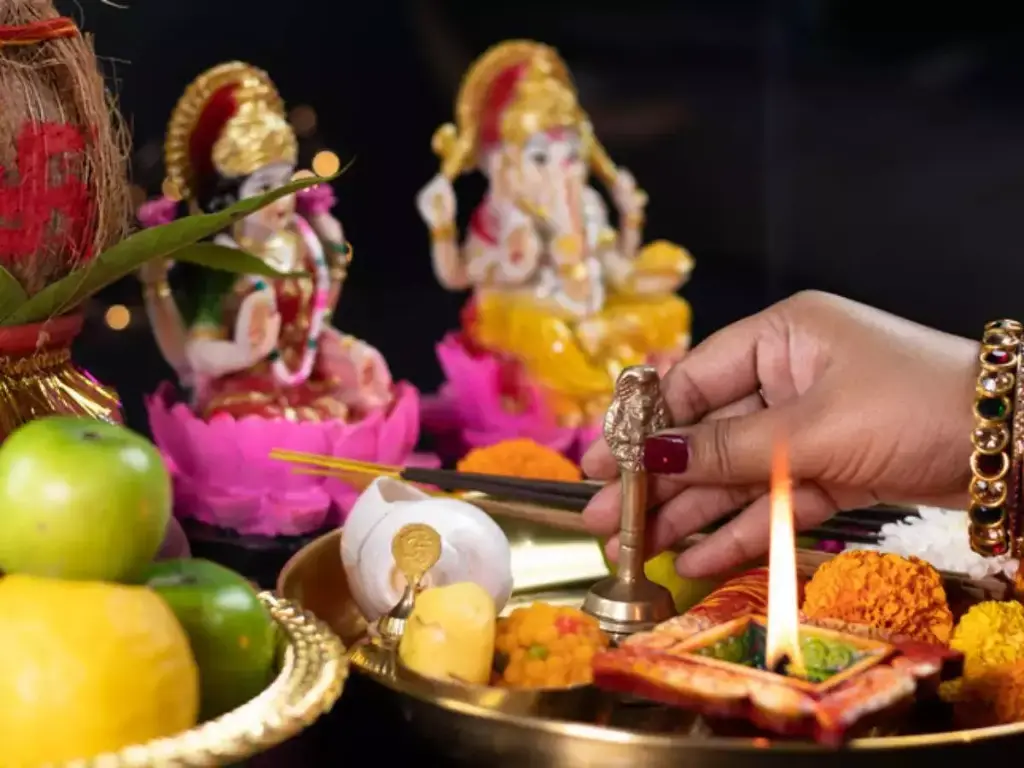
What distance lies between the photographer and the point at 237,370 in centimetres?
115

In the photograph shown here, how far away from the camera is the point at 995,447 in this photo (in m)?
0.67

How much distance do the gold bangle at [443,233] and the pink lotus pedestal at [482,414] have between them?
13 centimetres

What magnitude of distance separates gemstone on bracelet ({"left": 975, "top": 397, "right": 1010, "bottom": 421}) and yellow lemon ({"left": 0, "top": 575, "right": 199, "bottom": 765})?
437mm

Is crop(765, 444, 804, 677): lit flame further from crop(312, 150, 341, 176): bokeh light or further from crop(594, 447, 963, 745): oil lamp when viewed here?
crop(312, 150, 341, 176): bokeh light

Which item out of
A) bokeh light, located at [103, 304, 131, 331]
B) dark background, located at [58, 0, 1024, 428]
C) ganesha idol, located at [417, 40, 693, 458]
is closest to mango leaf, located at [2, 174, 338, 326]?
bokeh light, located at [103, 304, 131, 331]

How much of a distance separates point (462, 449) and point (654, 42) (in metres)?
0.78

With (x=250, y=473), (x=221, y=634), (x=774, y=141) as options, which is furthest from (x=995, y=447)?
(x=774, y=141)

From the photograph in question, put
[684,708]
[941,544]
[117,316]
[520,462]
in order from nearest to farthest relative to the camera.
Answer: [684,708] < [941,544] < [520,462] < [117,316]

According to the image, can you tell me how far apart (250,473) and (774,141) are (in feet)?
3.81

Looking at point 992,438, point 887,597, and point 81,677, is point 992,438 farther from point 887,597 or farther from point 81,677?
point 81,677

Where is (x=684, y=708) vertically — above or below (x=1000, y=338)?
below

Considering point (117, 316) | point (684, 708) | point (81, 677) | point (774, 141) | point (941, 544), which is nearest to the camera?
point (81, 677)

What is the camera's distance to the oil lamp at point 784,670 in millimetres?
522

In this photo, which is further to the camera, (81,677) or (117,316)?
(117,316)
